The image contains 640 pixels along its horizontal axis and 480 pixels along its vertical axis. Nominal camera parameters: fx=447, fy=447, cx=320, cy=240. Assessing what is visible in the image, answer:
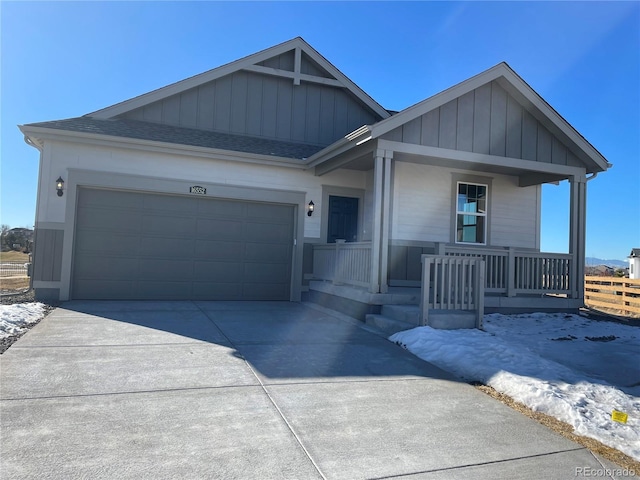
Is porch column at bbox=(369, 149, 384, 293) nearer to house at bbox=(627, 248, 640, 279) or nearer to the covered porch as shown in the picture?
the covered porch

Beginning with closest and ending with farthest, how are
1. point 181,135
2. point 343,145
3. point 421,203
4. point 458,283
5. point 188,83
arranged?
point 458,283 → point 343,145 → point 181,135 → point 421,203 → point 188,83

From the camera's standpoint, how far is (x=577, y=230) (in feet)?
30.3

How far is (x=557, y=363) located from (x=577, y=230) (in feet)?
15.8

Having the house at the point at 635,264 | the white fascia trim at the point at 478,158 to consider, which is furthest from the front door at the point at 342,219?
the house at the point at 635,264

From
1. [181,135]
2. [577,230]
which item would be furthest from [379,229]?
[181,135]

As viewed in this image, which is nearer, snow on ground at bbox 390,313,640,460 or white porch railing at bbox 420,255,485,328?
snow on ground at bbox 390,313,640,460

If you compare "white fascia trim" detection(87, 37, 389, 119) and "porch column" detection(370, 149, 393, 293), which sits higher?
"white fascia trim" detection(87, 37, 389, 119)

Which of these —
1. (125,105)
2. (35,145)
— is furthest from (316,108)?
(35,145)

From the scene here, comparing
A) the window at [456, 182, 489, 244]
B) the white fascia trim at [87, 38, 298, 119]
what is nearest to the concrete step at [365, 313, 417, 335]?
the window at [456, 182, 489, 244]

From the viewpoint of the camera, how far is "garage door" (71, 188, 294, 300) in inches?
364

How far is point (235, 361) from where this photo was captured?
16.6ft

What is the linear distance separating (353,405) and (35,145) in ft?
29.6

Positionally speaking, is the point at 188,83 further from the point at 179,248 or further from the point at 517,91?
the point at 517,91

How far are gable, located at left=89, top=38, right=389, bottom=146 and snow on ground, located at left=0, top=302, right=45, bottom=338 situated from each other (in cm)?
487
